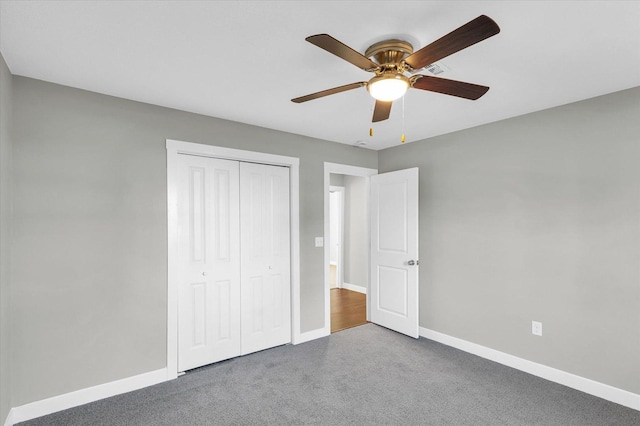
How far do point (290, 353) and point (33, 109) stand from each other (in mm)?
3083

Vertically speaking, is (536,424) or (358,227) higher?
(358,227)

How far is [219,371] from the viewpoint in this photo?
2980mm

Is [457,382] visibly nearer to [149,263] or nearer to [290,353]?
[290,353]

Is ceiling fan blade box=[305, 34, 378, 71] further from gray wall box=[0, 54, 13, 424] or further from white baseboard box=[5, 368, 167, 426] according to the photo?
white baseboard box=[5, 368, 167, 426]

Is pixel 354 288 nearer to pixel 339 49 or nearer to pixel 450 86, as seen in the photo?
pixel 450 86

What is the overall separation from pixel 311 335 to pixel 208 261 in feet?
5.10

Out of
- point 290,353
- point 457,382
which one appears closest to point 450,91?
point 457,382

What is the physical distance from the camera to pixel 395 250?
403 cm

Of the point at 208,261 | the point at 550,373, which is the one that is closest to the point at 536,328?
the point at 550,373

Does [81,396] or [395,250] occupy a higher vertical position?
[395,250]

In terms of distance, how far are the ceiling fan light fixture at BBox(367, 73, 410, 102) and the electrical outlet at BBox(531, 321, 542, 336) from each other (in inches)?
102

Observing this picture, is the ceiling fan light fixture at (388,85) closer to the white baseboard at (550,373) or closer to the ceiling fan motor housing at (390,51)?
the ceiling fan motor housing at (390,51)

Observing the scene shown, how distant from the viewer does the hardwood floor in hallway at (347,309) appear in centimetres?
436

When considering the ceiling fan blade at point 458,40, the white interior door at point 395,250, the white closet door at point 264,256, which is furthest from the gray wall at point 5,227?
the white interior door at point 395,250
